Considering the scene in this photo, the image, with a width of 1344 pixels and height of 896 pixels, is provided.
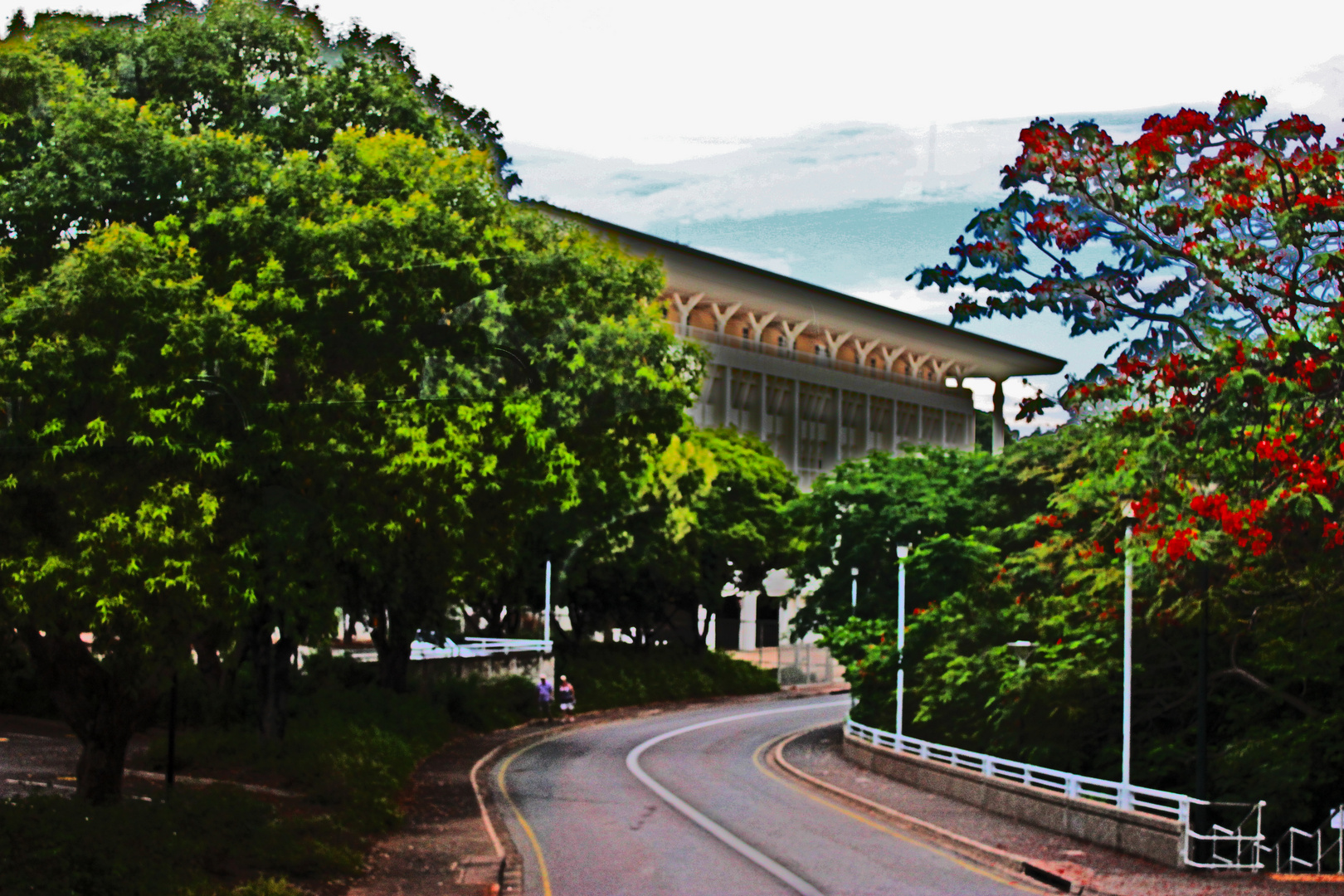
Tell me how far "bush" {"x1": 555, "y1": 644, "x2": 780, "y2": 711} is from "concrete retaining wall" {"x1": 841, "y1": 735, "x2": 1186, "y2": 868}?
20.9 m

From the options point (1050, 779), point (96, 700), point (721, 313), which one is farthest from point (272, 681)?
point (721, 313)

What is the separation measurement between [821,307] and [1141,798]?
52.7 metres

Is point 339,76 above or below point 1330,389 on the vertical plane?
above

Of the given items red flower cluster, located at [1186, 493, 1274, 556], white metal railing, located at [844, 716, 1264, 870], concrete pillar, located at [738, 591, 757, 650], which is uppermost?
red flower cluster, located at [1186, 493, 1274, 556]

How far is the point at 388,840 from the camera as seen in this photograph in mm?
20219

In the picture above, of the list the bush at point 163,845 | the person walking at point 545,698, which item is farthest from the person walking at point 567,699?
the bush at point 163,845

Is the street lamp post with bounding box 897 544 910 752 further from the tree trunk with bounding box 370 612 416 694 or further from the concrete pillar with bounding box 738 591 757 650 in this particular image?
the concrete pillar with bounding box 738 591 757 650

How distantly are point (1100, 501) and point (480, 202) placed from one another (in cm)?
1053

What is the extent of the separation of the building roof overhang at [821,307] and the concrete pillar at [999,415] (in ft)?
2.31

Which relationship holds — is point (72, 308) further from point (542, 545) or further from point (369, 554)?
point (542, 545)

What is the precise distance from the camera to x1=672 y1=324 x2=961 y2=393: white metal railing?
235ft

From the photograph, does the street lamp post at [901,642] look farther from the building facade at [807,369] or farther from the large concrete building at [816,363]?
the large concrete building at [816,363]

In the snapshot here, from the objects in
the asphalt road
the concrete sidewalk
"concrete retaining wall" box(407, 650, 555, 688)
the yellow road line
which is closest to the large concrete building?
"concrete retaining wall" box(407, 650, 555, 688)

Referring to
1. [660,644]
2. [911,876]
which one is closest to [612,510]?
[660,644]
